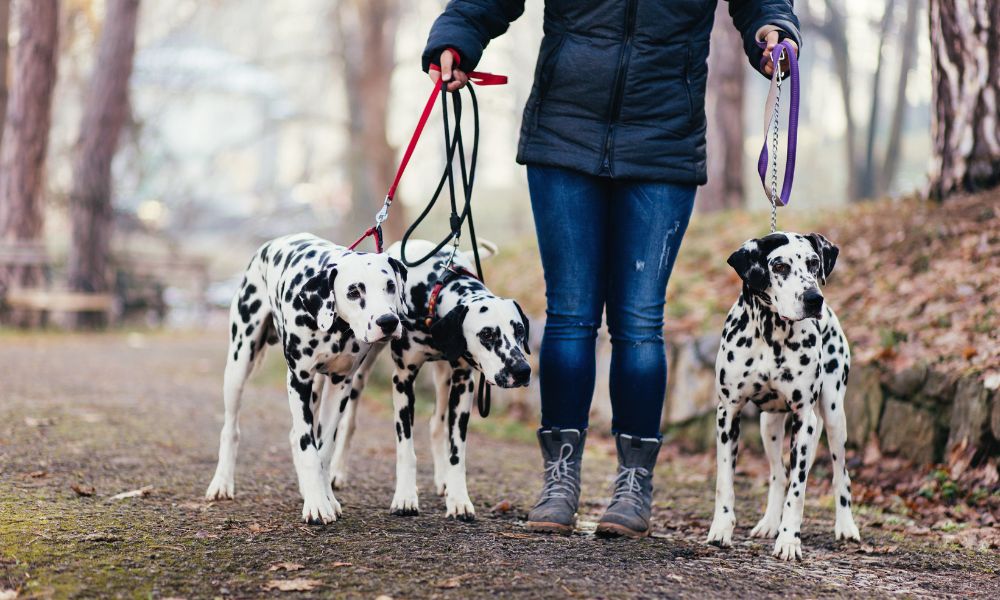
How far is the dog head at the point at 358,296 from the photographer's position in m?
4.11

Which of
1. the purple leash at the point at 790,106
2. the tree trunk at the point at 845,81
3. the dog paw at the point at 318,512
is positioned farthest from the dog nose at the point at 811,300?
the tree trunk at the point at 845,81

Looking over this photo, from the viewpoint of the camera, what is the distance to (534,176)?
4.49 m

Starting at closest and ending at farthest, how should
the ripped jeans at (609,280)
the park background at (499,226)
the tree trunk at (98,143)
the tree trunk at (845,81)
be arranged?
the ripped jeans at (609,280) < the park background at (499,226) < the tree trunk at (98,143) < the tree trunk at (845,81)

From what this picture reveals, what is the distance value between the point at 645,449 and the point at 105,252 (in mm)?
13028

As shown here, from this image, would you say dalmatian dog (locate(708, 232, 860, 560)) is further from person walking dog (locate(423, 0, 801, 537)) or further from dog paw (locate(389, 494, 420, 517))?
dog paw (locate(389, 494, 420, 517))

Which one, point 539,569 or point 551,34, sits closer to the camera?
point 539,569

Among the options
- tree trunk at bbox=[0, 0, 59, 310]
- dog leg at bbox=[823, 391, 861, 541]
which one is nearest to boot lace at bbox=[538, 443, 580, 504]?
dog leg at bbox=[823, 391, 861, 541]

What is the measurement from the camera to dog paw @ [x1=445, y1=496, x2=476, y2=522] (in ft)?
15.0

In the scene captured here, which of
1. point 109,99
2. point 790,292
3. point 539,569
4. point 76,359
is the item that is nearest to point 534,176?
point 790,292

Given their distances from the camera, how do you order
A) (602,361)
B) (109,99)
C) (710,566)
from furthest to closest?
(109,99), (602,361), (710,566)

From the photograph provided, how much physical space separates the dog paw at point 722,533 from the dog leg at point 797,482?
0.63 ft

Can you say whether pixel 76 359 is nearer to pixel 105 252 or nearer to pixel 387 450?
pixel 105 252

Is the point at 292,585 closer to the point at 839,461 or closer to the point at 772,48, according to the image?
the point at 839,461

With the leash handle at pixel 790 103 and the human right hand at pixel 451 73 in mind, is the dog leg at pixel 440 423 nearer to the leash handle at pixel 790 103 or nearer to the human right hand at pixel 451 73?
the human right hand at pixel 451 73
